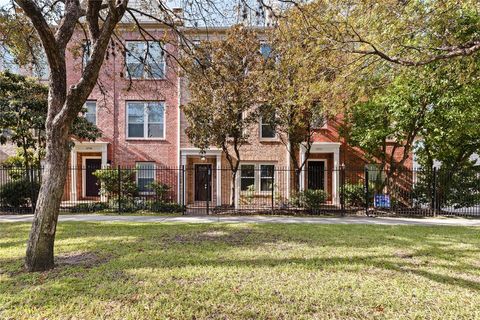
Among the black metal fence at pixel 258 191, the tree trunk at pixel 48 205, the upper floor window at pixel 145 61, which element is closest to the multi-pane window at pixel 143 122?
the black metal fence at pixel 258 191

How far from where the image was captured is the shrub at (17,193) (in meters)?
13.3

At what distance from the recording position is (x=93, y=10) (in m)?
5.69

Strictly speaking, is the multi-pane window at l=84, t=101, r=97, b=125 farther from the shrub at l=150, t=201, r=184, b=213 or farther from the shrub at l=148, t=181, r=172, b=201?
the shrub at l=150, t=201, r=184, b=213

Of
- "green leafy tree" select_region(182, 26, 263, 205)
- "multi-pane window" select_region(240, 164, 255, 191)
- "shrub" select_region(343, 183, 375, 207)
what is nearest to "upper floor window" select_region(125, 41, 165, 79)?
"green leafy tree" select_region(182, 26, 263, 205)

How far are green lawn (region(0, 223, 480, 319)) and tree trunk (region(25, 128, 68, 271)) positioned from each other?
28cm

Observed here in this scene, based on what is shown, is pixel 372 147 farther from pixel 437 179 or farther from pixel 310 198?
pixel 310 198

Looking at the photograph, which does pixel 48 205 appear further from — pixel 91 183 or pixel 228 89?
pixel 91 183

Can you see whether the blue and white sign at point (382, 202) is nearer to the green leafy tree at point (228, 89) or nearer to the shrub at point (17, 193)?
the green leafy tree at point (228, 89)

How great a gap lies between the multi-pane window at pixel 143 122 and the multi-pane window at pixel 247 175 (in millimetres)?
4924

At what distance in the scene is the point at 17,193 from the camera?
13.4 metres

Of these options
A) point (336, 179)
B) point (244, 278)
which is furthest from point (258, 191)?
point (244, 278)

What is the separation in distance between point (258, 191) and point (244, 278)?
12.6m

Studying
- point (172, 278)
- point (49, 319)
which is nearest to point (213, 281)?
point (172, 278)

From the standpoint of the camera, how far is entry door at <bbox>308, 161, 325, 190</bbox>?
58.4ft
